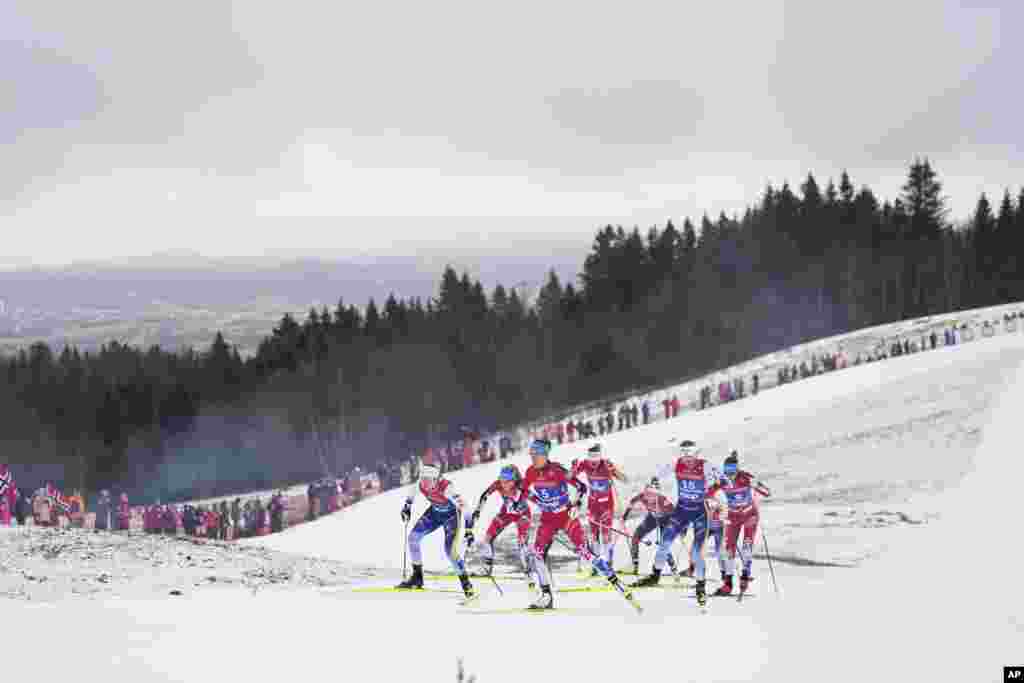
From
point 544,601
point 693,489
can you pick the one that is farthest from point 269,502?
point 544,601

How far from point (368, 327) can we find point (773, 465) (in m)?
53.5

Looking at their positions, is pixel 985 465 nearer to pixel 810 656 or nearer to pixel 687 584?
pixel 687 584

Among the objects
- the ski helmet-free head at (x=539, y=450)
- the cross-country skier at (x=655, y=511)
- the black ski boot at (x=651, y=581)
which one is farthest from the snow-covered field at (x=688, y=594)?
the ski helmet-free head at (x=539, y=450)

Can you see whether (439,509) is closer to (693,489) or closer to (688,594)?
(693,489)

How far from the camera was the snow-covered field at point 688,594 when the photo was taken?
952cm

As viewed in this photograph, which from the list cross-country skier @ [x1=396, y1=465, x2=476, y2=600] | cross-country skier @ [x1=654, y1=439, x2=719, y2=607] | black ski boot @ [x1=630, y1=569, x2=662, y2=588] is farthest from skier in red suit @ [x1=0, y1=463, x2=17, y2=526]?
cross-country skier @ [x1=654, y1=439, x2=719, y2=607]

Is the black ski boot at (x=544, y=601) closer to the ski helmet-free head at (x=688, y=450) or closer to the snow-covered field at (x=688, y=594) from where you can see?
the snow-covered field at (x=688, y=594)

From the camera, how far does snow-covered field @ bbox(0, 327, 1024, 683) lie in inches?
375

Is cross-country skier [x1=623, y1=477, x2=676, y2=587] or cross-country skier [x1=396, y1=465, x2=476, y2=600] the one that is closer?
cross-country skier [x1=396, y1=465, x2=476, y2=600]

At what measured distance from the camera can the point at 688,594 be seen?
15.7 m

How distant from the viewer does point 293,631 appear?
10.7 meters

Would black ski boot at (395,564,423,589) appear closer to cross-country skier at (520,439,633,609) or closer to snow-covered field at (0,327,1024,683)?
snow-covered field at (0,327,1024,683)

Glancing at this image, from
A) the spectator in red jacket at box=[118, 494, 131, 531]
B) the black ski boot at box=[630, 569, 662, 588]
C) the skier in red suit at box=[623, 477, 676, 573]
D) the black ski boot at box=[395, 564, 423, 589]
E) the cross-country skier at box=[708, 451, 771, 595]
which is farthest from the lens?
the spectator in red jacket at box=[118, 494, 131, 531]

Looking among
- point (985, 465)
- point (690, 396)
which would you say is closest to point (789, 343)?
point (690, 396)
